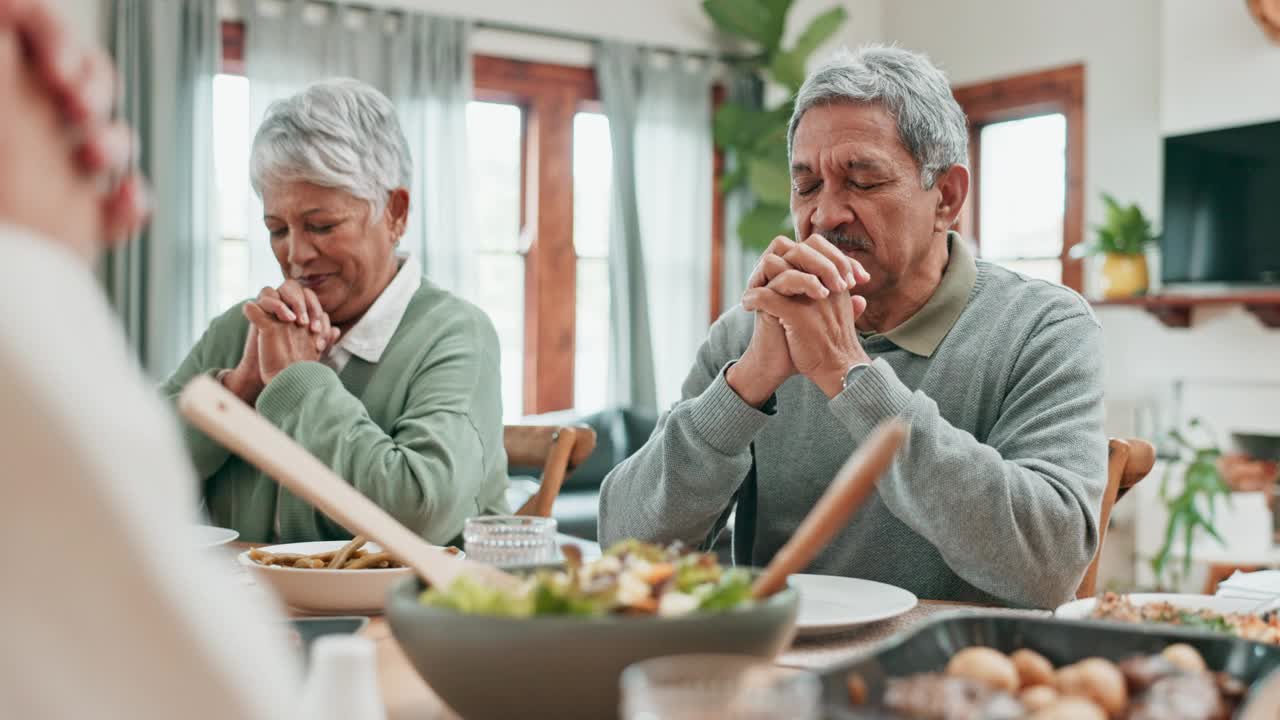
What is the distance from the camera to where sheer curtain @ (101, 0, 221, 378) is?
4.89m

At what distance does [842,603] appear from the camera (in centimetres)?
117

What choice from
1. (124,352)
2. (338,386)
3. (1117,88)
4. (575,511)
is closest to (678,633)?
(124,352)

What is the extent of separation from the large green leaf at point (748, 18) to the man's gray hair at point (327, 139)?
438cm

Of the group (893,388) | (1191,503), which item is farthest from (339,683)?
(1191,503)

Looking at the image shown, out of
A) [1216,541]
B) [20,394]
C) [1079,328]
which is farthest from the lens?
[1216,541]

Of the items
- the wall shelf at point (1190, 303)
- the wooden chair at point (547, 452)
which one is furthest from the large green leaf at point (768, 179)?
the wooden chair at point (547, 452)

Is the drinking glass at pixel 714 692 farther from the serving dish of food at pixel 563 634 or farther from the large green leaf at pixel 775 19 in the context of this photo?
the large green leaf at pixel 775 19

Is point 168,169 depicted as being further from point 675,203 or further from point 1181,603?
point 1181,603

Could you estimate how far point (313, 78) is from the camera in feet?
17.4

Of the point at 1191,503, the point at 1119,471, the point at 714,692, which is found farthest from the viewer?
the point at 1191,503

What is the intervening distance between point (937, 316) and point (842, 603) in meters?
0.66

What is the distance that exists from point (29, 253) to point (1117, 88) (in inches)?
228

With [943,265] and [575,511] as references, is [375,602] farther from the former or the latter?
[575,511]

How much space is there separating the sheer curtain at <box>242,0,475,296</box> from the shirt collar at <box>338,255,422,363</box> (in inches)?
129
